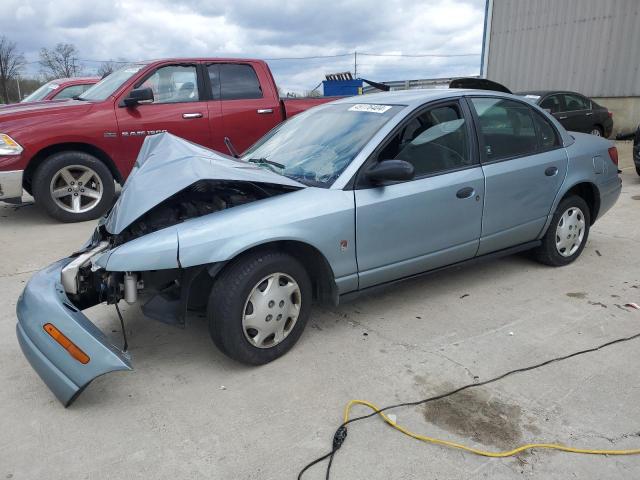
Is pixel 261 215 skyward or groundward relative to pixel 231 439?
skyward

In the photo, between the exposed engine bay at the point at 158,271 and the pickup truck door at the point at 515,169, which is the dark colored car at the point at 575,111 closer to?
the pickup truck door at the point at 515,169

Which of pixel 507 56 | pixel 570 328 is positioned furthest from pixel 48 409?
pixel 507 56

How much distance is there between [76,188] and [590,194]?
564 centimetres

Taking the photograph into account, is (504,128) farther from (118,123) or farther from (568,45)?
(568,45)

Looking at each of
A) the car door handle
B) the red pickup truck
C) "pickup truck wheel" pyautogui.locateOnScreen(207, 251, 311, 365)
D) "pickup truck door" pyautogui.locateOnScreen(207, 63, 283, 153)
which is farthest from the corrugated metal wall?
"pickup truck wheel" pyautogui.locateOnScreen(207, 251, 311, 365)

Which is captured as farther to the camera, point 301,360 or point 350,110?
point 350,110

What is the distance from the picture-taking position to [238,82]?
698cm

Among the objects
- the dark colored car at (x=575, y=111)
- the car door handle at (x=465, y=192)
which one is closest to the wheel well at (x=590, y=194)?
the car door handle at (x=465, y=192)

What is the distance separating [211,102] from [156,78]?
740 mm

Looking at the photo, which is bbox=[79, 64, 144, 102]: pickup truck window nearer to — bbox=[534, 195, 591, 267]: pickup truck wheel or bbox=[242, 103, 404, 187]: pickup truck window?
bbox=[242, 103, 404, 187]: pickup truck window

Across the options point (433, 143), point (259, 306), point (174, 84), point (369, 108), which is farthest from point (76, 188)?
point (433, 143)

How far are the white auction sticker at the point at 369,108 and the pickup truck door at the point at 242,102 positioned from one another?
10.9ft

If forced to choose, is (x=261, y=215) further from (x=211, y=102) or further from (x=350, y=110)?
(x=211, y=102)

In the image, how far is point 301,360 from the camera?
312 centimetres
